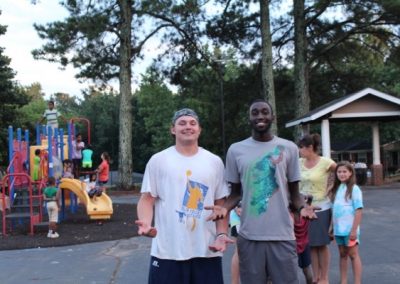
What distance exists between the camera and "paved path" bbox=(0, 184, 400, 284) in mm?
6793

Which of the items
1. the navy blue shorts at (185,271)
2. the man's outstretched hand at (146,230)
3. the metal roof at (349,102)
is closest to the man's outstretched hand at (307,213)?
the navy blue shorts at (185,271)

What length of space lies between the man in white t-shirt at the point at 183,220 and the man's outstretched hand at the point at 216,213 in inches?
2.2

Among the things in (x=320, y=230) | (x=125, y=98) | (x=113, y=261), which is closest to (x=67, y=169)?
(x=113, y=261)

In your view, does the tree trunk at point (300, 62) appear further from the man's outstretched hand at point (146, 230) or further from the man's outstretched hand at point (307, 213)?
the man's outstretched hand at point (146, 230)

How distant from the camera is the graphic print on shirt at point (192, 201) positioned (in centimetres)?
366

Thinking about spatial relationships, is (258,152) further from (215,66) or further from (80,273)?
(215,66)

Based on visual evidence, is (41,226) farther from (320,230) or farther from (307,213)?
(307,213)

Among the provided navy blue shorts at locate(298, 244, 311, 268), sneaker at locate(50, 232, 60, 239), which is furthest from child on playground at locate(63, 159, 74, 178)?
navy blue shorts at locate(298, 244, 311, 268)

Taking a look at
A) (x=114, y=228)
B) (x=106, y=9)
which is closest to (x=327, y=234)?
(x=114, y=228)

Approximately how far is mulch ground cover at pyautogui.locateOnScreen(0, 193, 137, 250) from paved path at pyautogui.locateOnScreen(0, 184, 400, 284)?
488 millimetres

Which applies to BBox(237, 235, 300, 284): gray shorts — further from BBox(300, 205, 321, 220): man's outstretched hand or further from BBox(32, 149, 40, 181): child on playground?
BBox(32, 149, 40, 181): child on playground

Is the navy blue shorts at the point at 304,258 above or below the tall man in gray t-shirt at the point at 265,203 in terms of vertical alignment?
below

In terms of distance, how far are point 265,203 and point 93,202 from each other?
10242mm

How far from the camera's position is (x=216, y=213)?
3.60m
